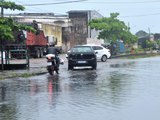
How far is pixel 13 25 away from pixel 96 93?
1371 centimetres

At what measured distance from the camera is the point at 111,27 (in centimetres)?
7481

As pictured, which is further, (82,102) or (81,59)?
(81,59)

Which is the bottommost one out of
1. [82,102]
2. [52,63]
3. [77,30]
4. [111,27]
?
[82,102]

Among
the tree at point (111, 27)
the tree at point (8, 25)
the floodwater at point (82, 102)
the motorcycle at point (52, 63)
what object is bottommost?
the floodwater at point (82, 102)

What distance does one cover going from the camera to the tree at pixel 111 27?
74062 mm

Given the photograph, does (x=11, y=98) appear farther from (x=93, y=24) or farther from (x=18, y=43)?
(x=93, y=24)

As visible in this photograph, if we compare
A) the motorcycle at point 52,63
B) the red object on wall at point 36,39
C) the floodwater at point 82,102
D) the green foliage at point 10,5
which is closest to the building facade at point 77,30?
the red object on wall at point 36,39

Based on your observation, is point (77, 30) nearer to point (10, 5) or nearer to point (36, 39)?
point (36, 39)

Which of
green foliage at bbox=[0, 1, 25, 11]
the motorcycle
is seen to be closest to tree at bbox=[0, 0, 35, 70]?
green foliage at bbox=[0, 1, 25, 11]

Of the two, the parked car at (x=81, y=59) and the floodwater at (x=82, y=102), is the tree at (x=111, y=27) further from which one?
the floodwater at (x=82, y=102)

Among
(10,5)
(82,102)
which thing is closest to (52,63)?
(10,5)

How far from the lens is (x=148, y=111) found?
480 inches

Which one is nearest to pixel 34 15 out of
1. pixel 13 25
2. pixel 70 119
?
pixel 13 25

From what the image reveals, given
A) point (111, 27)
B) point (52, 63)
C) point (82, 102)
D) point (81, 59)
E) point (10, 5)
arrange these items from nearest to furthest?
point (82, 102)
point (52, 63)
point (10, 5)
point (81, 59)
point (111, 27)
